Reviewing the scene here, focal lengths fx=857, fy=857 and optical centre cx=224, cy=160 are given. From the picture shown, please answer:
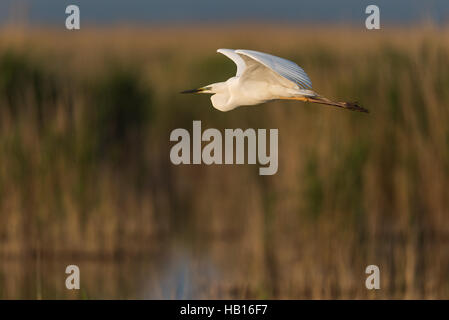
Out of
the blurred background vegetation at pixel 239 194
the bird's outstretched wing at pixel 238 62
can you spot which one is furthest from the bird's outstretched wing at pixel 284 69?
the blurred background vegetation at pixel 239 194

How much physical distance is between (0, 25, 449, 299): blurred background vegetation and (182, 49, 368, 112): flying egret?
72.6 inches

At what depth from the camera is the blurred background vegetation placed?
18.0ft

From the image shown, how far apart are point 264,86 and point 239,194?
14.1ft

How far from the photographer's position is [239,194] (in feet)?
25.5

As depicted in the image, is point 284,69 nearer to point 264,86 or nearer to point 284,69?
point 284,69

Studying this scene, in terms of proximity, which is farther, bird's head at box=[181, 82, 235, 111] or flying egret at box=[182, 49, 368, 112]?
bird's head at box=[181, 82, 235, 111]

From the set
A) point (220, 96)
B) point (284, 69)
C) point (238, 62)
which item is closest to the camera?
point (284, 69)

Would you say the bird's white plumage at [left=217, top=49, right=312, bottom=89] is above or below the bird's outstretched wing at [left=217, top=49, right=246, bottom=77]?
below

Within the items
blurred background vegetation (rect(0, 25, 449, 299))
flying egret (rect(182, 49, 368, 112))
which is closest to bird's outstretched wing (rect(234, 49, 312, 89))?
flying egret (rect(182, 49, 368, 112))

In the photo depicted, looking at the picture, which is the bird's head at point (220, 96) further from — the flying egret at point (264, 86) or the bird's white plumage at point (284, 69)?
the bird's white plumage at point (284, 69)

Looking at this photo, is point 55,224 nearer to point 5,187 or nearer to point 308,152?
point 5,187

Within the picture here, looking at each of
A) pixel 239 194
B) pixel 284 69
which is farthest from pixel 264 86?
pixel 239 194

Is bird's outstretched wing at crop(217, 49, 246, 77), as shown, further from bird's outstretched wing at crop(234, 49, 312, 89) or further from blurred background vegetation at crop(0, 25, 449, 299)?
blurred background vegetation at crop(0, 25, 449, 299)
